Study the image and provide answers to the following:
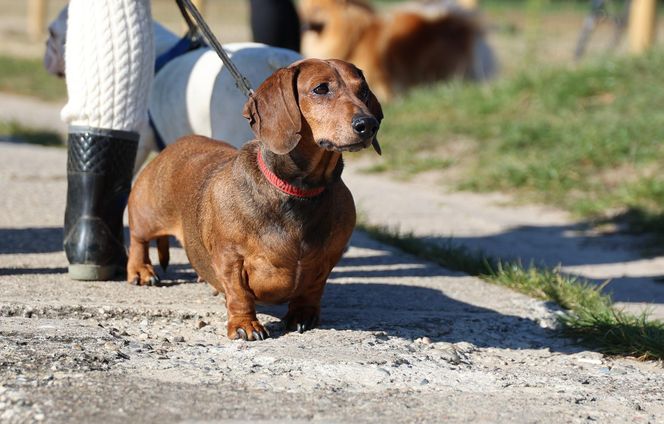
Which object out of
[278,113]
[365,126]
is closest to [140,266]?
[278,113]

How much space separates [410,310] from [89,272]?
3.34 ft

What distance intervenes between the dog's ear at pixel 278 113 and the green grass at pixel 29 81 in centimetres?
675

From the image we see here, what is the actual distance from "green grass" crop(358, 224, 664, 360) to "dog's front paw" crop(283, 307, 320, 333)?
0.80 meters

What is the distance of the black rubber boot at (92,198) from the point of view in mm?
3438

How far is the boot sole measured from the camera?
11.3 ft

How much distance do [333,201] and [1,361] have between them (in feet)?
3.19

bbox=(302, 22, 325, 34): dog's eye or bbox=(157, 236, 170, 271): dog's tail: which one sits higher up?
bbox=(302, 22, 325, 34): dog's eye

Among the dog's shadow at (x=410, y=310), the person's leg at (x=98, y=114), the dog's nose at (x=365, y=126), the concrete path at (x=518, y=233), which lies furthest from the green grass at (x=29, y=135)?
the dog's nose at (x=365, y=126)

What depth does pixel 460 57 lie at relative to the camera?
900cm

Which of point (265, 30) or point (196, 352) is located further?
point (265, 30)

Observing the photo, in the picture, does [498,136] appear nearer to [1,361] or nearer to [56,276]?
[56,276]

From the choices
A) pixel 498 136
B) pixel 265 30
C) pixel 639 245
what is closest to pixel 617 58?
pixel 498 136

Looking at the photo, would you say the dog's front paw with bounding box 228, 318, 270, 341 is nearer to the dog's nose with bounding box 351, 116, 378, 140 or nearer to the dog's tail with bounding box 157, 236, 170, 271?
the dog's nose with bounding box 351, 116, 378, 140

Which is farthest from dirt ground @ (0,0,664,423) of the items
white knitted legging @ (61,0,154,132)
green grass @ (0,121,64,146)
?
green grass @ (0,121,64,146)
